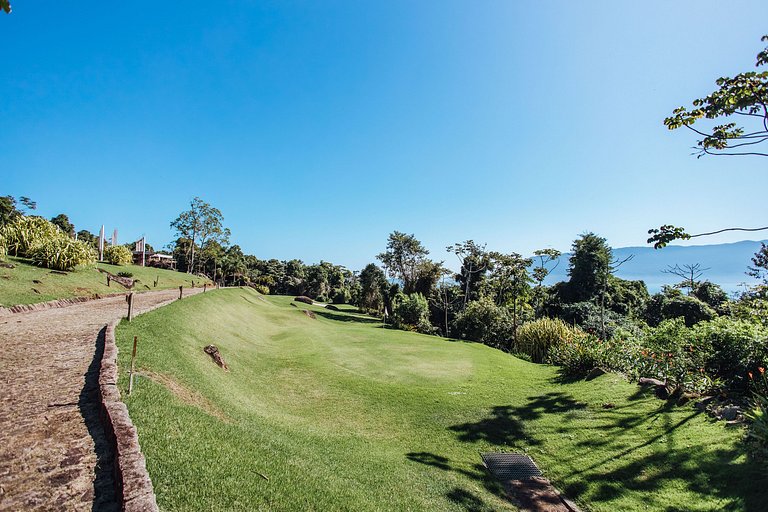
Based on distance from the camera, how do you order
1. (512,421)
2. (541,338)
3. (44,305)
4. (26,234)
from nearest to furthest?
1. (512,421)
2. (44,305)
3. (541,338)
4. (26,234)

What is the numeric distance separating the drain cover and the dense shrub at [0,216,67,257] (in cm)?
2323

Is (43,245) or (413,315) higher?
(43,245)

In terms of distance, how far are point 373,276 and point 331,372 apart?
134ft

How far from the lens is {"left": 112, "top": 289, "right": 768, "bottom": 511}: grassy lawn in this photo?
4.29 m

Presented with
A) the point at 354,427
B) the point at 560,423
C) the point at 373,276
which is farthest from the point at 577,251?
the point at 354,427

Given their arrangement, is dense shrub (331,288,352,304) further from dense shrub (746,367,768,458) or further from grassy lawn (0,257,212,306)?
dense shrub (746,367,768,458)

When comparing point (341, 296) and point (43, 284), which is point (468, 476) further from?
point (341, 296)

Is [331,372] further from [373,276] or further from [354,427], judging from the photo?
[373,276]

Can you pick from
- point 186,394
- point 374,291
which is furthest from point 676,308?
point 186,394

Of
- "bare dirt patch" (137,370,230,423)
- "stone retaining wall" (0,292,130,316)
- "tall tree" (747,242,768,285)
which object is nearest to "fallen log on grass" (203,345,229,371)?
"bare dirt patch" (137,370,230,423)

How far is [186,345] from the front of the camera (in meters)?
10.1

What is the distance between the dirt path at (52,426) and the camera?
10.7 feet

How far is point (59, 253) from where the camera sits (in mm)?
17359

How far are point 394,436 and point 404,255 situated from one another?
42.7 meters
